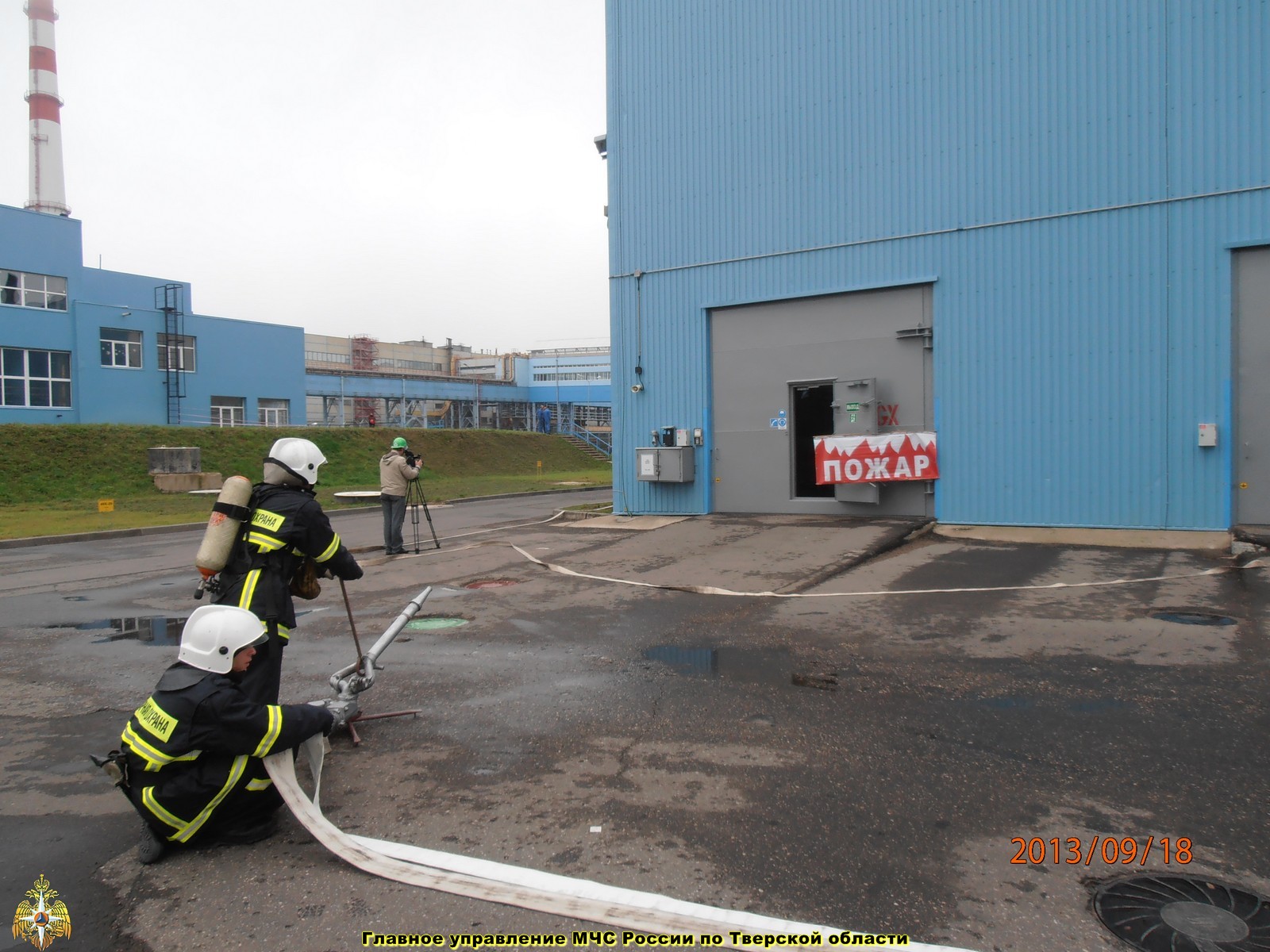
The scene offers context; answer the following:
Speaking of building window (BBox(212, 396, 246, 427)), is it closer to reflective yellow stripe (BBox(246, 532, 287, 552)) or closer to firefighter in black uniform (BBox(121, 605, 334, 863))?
reflective yellow stripe (BBox(246, 532, 287, 552))

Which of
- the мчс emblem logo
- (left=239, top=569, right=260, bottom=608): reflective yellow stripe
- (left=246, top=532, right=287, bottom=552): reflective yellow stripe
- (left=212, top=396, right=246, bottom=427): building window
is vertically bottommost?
the мчс emblem logo

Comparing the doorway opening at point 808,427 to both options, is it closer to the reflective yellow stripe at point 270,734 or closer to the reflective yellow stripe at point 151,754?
the reflective yellow stripe at point 270,734

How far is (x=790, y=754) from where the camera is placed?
182 inches

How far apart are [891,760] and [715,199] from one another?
45.1 feet

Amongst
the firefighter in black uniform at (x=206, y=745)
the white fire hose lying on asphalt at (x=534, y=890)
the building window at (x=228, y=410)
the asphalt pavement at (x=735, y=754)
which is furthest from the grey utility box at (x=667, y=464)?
the building window at (x=228, y=410)

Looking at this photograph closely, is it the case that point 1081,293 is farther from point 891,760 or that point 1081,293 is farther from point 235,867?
point 235,867

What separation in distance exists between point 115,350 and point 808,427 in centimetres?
3710

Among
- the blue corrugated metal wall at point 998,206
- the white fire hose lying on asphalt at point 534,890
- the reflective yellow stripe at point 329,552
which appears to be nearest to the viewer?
the white fire hose lying on asphalt at point 534,890

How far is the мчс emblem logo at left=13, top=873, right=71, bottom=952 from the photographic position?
121 inches

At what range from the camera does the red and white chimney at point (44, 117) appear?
51.5m

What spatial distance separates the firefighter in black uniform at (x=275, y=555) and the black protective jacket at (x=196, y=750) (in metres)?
0.56

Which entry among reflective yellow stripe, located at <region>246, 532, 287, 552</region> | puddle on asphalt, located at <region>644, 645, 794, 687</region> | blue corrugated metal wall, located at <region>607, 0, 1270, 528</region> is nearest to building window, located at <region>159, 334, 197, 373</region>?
blue corrugated metal wall, located at <region>607, 0, 1270, 528</region>

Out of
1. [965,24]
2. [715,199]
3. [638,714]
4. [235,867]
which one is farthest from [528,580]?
[965,24]

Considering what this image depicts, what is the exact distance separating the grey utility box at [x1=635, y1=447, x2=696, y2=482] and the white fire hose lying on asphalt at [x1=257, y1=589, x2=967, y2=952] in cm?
1271
